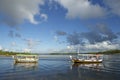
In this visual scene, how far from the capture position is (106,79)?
51156mm

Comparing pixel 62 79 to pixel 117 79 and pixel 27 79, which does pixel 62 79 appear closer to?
pixel 27 79

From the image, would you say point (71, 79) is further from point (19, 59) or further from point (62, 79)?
point (19, 59)

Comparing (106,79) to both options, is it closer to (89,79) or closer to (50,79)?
(89,79)

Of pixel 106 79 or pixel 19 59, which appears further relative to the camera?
pixel 19 59

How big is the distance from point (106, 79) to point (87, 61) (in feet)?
204

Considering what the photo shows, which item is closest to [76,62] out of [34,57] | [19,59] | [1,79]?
[34,57]

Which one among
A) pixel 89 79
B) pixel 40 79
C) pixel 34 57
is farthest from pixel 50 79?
pixel 34 57

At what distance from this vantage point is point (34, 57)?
374 feet

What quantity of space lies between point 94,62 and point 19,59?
45.6 m

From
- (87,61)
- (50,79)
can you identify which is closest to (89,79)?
(50,79)

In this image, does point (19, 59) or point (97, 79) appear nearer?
point (97, 79)

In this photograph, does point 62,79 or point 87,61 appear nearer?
point 62,79

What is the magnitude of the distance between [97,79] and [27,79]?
18.7 metres

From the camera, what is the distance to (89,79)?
5056 centimetres
